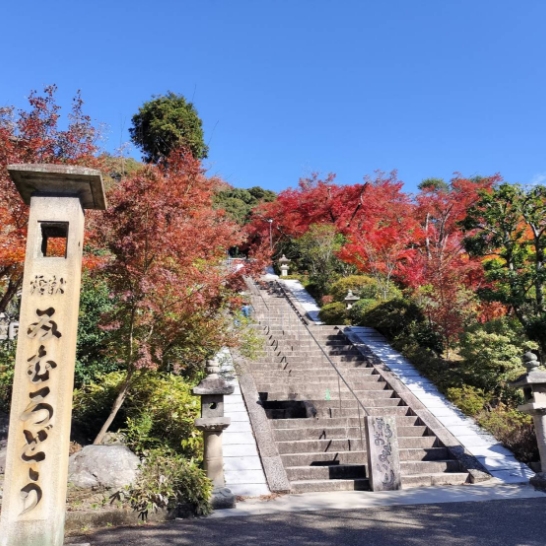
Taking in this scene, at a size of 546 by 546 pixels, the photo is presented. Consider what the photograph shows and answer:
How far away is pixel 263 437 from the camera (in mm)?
7840

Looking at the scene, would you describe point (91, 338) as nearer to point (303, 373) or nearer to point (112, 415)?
point (112, 415)

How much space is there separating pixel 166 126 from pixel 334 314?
1647 cm

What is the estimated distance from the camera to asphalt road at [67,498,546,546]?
4.60 meters

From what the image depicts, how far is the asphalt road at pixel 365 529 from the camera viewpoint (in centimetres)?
460

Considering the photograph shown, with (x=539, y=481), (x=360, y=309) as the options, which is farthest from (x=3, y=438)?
(x=360, y=309)

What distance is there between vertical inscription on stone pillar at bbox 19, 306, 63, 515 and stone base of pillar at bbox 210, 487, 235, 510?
9.16 feet

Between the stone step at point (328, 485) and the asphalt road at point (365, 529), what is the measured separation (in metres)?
1.10

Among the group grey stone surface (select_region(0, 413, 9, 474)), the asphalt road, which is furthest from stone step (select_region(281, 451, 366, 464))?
grey stone surface (select_region(0, 413, 9, 474))

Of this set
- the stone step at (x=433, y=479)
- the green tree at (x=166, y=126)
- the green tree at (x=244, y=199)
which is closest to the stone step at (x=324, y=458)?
the stone step at (x=433, y=479)

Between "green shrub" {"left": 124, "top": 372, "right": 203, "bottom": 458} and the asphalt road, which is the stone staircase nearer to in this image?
the asphalt road

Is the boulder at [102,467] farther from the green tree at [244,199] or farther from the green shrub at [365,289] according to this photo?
the green tree at [244,199]

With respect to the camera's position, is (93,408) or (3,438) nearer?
(3,438)

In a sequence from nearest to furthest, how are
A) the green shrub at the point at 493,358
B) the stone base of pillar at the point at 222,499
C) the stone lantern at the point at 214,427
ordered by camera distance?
1. the stone base of pillar at the point at 222,499
2. the stone lantern at the point at 214,427
3. the green shrub at the point at 493,358

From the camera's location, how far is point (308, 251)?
23438mm
